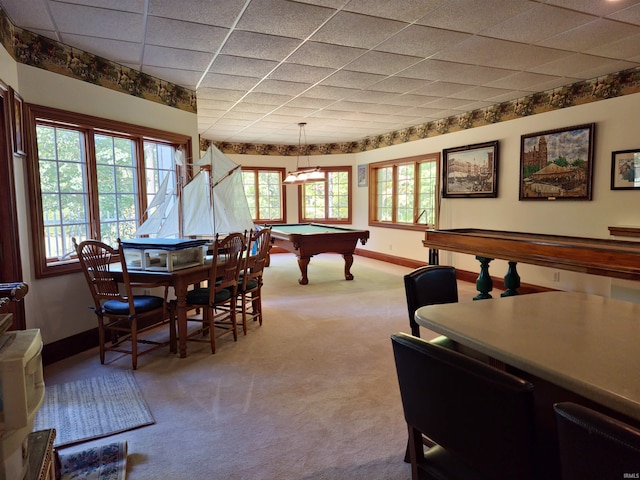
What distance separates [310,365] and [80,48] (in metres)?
3.29

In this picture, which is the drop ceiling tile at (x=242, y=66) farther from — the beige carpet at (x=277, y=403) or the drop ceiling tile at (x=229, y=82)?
the beige carpet at (x=277, y=403)

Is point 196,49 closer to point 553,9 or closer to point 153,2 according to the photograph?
point 153,2

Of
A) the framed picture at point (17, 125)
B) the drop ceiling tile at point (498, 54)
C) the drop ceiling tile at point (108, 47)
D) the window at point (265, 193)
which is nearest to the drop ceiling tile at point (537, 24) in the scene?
the drop ceiling tile at point (498, 54)

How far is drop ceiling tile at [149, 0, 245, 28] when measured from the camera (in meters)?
2.57

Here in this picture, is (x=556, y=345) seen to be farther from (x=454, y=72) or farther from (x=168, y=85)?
(x=168, y=85)

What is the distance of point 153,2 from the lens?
2.54 m

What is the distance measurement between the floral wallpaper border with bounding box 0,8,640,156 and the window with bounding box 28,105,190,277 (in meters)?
0.38

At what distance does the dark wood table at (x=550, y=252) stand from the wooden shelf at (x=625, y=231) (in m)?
0.48

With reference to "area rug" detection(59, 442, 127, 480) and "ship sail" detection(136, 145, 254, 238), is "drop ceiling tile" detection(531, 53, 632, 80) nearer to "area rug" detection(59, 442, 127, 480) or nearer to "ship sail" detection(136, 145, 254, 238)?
"ship sail" detection(136, 145, 254, 238)

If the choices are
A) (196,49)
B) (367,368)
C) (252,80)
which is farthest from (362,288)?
(196,49)

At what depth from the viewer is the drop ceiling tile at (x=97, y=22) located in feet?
8.73

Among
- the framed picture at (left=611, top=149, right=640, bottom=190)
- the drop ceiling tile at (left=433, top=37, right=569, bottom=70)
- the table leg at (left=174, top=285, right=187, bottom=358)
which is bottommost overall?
the table leg at (left=174, top=285, right=187, bottom=358)

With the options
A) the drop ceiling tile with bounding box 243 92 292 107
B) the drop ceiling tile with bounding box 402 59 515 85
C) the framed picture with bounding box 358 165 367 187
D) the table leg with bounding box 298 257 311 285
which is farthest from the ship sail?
the framed picture with bounding box 358 165 367 187

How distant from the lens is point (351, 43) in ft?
10.7
